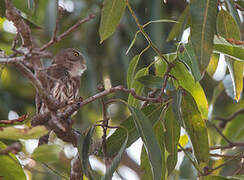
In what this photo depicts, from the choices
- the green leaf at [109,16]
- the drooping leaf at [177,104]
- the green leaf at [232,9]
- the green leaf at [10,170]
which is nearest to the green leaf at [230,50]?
the drooping leaf at [177,104]

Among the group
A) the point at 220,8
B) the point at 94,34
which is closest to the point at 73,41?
the point at 94,34

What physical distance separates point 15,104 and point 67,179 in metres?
1.92

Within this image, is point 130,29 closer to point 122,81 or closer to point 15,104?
point 122,81

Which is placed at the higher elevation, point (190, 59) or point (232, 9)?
point (232, 9)

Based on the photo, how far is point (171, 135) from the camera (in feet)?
8.56

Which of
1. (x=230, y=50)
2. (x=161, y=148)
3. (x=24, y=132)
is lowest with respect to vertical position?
(x=161, y=148)

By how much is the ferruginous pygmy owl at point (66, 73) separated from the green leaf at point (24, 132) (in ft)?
→ 4.78

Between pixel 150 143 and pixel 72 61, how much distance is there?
1.90 meters

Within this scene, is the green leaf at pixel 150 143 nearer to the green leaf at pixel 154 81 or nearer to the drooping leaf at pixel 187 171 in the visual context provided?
the green leaf at pixel 154 81

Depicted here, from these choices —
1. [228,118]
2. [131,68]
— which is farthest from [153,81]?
[228,118]

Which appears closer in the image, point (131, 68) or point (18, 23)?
point (18, 23)

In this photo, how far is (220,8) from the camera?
9.18 feet

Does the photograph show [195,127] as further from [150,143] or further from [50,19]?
[50,19]

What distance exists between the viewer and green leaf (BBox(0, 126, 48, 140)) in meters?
1.89
